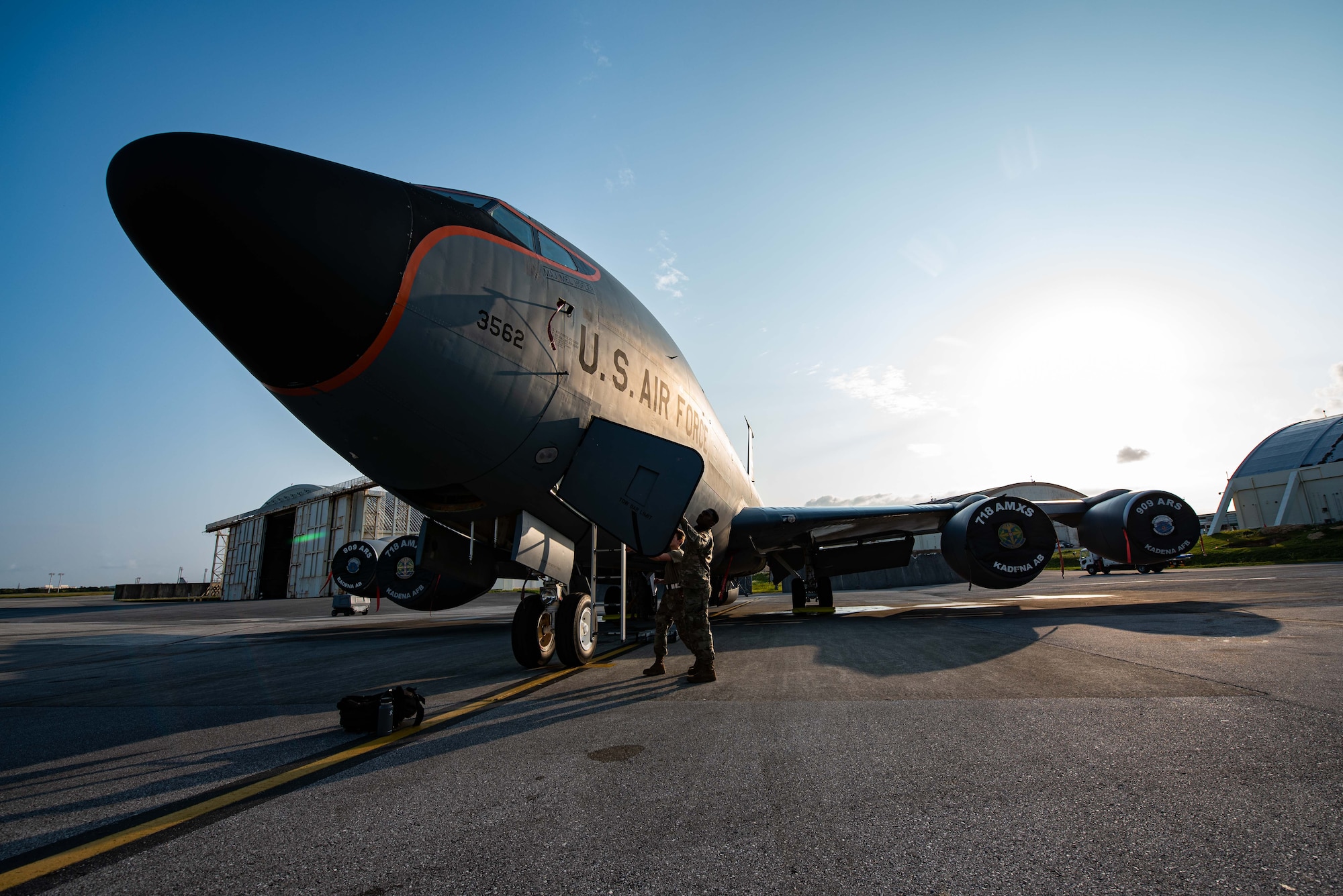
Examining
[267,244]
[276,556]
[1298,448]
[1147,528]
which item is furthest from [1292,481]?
[276,556]

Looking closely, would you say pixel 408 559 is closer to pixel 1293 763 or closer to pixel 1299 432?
pixel 1293 763

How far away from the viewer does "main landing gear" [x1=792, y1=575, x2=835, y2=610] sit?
45.2 ft

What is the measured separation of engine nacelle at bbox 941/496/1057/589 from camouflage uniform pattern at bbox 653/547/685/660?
609 cm

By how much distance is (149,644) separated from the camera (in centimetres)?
1105

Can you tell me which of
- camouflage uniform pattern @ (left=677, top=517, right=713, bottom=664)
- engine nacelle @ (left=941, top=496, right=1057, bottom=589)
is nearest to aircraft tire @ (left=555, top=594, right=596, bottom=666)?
camouflage uniform pattern @ (left=677, top=517, right=713, bottom=664)

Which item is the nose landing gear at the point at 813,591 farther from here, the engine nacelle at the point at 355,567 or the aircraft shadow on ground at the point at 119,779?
the engine nacelle at the point at 355,567

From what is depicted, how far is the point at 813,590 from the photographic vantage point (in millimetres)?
14344

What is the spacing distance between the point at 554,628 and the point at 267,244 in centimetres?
434

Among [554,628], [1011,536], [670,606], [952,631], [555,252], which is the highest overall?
[555,252]

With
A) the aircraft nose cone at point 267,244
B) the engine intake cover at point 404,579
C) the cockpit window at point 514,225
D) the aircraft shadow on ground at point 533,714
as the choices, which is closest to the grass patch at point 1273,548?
the engine intake cover at point 404,579

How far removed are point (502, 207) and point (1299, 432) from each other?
87.9m

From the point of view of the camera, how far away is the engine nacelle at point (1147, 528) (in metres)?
10.7

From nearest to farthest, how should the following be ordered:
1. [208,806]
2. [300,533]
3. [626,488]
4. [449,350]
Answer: [208,806] → [449,350] → [626,488] → [300,533]

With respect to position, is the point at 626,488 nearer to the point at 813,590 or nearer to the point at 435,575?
the point at 435,575
